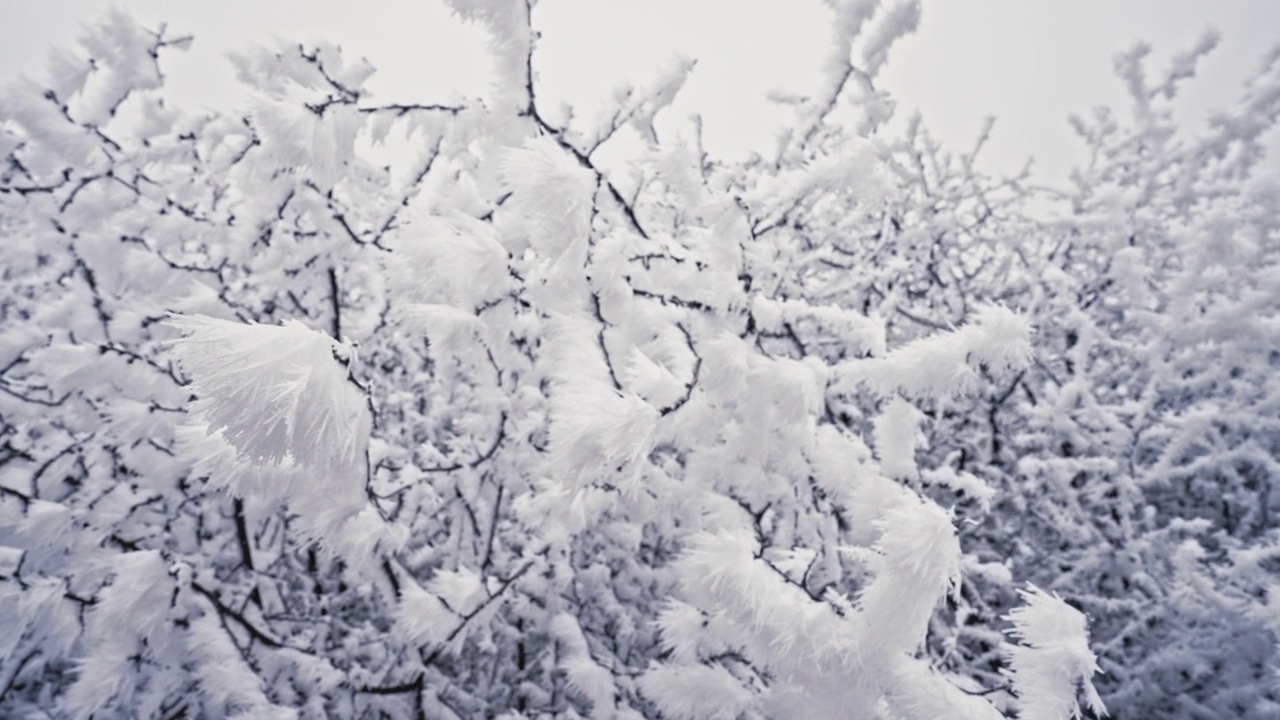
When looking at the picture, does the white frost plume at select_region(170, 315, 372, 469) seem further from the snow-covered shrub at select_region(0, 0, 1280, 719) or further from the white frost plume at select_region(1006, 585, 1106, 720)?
the white frost plume at select_region(1006, 585, 1106, 720)

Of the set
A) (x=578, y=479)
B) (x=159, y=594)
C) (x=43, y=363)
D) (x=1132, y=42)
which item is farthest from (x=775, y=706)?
(x=1132, y=42)

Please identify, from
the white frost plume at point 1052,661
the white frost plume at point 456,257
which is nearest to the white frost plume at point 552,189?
the white frost plume at point 456,257

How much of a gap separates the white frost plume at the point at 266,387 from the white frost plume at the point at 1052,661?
1153 mm

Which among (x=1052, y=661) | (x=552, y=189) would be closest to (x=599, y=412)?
(x=552, y=189)

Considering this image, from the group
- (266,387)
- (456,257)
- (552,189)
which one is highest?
(552,189)

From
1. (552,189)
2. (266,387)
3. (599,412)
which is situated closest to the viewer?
(266,387)

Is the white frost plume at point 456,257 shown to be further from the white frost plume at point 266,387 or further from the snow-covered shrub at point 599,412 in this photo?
the white frost plume at point 266,387

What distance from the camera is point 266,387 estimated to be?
756 millimetres

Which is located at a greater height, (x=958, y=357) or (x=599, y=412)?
(x=958, y=357)

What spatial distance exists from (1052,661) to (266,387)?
4.39 feet

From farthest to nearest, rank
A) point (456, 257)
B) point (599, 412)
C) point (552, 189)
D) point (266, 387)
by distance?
point (456, 257), point (552, 189), point (599, 412), point (266, 387)

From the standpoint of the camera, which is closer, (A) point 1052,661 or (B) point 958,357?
(A) point 1052,661

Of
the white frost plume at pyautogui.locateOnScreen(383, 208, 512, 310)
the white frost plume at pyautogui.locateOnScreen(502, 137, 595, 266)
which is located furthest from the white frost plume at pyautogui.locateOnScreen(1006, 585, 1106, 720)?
the white frost plume at pyautogui.locateOnScreen(383, 208, 512, 310)

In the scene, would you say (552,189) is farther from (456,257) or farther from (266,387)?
(266,387)
